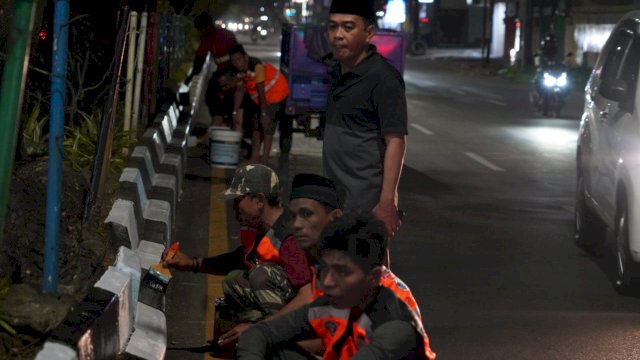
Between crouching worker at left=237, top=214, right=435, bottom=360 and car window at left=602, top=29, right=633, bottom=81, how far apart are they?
6.63 m

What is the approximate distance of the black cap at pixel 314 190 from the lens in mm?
6074

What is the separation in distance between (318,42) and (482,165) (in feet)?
8.20

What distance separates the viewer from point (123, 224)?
28.8 ft

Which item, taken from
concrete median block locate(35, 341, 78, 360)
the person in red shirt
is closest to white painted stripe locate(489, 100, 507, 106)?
the person in red shirt

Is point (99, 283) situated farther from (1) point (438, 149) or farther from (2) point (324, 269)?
(1) point (438, 149)

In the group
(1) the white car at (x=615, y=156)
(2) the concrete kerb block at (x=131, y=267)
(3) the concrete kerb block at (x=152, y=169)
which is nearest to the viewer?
(2) the concrete kerb block at (x=131, y=267)

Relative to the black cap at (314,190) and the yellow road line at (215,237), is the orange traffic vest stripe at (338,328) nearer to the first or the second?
the black cap at (314,190)

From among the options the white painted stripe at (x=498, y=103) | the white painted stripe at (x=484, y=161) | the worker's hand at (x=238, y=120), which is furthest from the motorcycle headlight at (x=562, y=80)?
the worker's hand at (x=238, y=120)

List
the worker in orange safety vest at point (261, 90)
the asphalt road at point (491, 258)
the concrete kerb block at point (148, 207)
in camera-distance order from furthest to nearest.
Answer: the worker in orange safety vest at point (261, 90) < the concrete kerb block at point (148, 207) < the asphalt road at point (491, 258)

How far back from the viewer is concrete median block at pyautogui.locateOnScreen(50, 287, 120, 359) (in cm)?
576

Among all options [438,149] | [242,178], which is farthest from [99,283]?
[438,149]

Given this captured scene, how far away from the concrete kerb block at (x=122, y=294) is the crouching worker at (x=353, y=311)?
2.11 metres

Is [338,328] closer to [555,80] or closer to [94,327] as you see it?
[94,327]

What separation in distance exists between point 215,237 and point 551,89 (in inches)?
684
